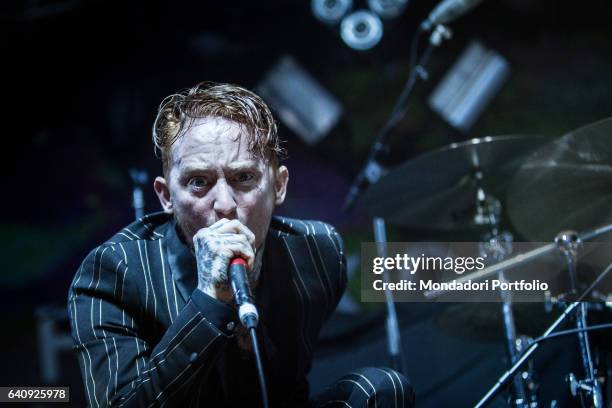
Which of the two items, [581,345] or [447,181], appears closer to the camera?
[581,345]

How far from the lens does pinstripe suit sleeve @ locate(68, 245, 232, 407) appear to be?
4.31 ft

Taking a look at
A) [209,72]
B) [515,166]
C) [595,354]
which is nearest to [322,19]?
[209,72]

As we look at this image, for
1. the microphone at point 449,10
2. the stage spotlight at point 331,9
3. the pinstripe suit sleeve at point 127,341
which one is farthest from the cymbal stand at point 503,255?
the stage spotlight at point 331,9

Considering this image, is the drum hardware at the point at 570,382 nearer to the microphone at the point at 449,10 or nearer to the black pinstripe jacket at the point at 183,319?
the black pinstripe jacket at the point at 183,319

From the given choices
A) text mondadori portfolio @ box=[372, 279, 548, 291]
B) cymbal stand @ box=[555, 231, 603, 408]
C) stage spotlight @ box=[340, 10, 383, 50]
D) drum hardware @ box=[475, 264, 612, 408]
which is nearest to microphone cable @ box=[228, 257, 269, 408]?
drum hardware @ box=[475, 264, 612, 408]

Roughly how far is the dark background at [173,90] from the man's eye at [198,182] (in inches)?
76.6

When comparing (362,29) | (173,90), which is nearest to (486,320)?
(362,29)

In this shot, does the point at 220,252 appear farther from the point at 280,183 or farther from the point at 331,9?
the point at 331,9

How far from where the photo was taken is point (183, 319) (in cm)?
133

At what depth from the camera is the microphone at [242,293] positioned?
1160mm

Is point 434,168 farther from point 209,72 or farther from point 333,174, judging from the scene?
point 209,72

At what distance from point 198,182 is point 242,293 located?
40 cm

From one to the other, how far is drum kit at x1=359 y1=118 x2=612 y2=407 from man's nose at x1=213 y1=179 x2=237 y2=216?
0.78m

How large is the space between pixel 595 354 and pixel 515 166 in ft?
2.30
